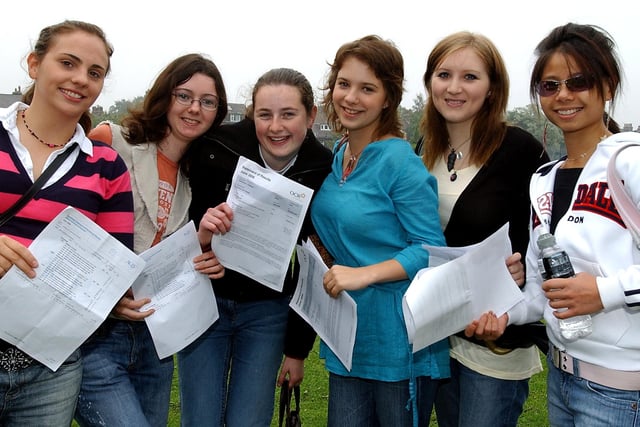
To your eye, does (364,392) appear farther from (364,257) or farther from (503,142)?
(503,142)

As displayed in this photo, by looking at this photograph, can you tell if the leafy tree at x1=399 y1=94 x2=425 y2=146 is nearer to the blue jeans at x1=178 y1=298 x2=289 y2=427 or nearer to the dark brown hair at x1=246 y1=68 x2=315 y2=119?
the dark brown hair at x1=246 y1=68 x2=315 y2=119

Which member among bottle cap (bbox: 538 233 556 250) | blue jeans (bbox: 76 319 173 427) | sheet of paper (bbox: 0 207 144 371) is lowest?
blue jeans (bbox: 76 319 173 427)

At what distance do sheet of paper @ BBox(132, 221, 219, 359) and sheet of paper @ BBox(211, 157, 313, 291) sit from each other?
17cm

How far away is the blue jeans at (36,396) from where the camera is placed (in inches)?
98.3

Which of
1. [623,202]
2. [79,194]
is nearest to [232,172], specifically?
[79,194]

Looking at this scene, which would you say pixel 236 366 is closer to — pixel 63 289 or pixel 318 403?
pixel 63 289

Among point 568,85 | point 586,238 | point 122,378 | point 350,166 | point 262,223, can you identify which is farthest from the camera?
point 350,166

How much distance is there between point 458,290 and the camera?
2.68 meters

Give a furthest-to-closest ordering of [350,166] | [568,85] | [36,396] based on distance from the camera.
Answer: [350,166], [568,85], [36,396]

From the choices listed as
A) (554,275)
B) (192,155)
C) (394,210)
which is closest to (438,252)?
(394,210)

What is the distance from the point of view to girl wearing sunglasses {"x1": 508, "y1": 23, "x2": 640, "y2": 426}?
233 centimetres

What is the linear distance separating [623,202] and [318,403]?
4.59m

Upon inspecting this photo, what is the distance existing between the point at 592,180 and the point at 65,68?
7.78 feet

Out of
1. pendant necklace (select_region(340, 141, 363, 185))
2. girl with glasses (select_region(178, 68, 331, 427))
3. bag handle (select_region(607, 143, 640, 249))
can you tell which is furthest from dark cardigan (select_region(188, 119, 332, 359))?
bag handle (select_region(607, 143, 640, 249))
